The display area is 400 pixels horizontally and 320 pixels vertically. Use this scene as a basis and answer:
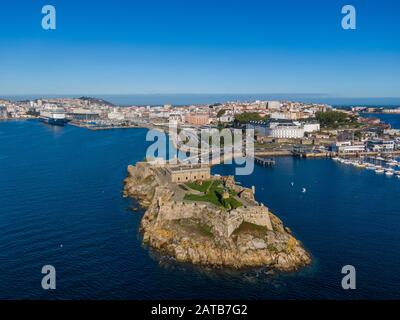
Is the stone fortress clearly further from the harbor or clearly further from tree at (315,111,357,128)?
tree at (315,111,357,128)

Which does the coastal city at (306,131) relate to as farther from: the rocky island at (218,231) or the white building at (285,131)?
the rocky island at (218,231)

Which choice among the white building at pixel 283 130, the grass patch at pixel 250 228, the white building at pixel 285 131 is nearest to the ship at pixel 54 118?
the white building at pixel 283 130

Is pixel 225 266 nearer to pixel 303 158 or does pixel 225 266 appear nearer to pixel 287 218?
pixel 287 218

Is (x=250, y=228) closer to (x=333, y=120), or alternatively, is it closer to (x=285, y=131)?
(x=285, y=131)

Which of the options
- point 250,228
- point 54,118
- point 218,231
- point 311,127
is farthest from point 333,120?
point 218,231

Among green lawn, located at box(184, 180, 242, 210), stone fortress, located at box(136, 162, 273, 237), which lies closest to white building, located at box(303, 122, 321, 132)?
green lawn, located at box(184, 180, 242, 210)

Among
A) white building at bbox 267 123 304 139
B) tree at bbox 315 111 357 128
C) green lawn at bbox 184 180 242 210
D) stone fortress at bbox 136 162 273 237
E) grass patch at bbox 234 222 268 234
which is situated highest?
tree at bbox 315 111 357 128
